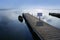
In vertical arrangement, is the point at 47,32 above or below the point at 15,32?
above

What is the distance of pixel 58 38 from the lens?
7.86 meters

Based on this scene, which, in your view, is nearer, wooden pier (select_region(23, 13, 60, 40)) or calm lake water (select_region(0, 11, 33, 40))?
wooden pier (select_region(23, 13, 60, 40))

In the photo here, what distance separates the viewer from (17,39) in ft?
37.1

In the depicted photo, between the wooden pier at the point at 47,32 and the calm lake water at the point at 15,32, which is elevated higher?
the wooden pier at the point at 47,32

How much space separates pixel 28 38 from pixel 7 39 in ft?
5.66

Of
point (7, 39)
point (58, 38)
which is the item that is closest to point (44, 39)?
point (58, 38)

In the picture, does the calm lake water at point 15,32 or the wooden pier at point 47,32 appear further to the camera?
the calm lake water at point 15,32

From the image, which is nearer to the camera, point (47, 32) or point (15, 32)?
point (47, 32)

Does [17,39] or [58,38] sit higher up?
[58,38]

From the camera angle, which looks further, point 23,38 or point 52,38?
point 23,38

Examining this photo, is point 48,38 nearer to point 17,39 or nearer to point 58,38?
point 58,38

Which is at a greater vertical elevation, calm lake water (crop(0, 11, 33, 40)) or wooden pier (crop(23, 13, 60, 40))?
wooden pier (crop(23, 13, 60, 40))

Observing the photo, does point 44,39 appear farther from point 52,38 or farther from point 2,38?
point 2,38

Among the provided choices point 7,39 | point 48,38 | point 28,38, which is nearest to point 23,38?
point 28,38
